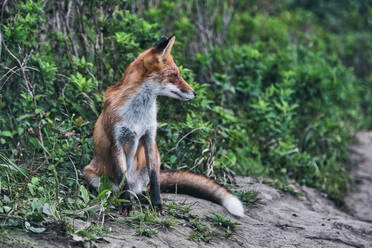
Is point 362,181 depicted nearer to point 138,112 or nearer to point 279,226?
point 279,226

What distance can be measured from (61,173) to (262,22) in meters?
6.98

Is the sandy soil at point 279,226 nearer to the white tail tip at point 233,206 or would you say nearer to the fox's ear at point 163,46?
the white tail tip at point 233,206

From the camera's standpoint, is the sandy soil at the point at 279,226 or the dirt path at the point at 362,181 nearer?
the sandy soil at the point at 279,226

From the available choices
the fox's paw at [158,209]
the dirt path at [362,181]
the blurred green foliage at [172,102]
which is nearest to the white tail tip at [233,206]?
the blurred green foliage at [172,102]

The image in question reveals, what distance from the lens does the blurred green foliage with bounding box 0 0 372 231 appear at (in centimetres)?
455

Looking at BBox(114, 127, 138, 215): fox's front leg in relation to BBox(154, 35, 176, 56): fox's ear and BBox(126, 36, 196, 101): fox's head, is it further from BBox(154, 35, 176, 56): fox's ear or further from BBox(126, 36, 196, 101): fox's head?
BBox(154, 35, 176, 56): fox's ear

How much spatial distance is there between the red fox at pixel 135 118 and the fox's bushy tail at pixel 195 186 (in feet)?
1.15

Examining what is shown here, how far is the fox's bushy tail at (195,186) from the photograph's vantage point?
4758 millimetres

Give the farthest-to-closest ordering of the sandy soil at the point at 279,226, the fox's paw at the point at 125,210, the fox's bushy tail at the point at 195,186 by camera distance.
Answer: the fox's bushy tail at the point at 195,186
the fox's paw at the point at 125,210
the sandy soil at the point at 279,226

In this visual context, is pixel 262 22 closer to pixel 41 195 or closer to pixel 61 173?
pixel 61 173

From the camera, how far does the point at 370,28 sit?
12.0 metres

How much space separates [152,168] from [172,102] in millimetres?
1682

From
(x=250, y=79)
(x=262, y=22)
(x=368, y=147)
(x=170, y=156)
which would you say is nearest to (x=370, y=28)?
(x=262, y=22)

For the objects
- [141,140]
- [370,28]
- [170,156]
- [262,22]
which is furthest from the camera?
[370,28]
